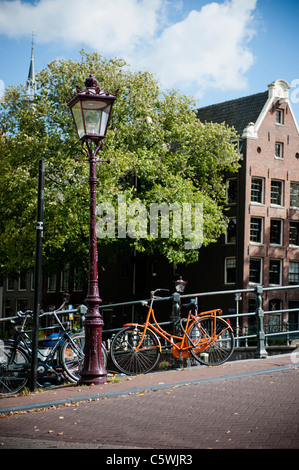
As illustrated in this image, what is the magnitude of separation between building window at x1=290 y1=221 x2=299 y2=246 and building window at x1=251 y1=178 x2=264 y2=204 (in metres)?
3.00

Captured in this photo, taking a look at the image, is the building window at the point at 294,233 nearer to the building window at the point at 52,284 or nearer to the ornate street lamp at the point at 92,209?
the building window at the point at 52,284

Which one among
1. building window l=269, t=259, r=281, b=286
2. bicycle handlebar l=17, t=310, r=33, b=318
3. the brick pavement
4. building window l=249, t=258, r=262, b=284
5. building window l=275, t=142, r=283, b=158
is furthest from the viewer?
building window l=275, t=142, r=283, b=158

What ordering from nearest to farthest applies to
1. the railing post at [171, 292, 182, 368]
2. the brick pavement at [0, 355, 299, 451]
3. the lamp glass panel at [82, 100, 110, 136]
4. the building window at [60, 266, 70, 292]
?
the brick pavement at [0, 355, 299, 451], the lamp glass panel at [82, 100, 110, 136], the railing post at [171, 292, 182, 368], the building window at [60, 266, 70, 292]

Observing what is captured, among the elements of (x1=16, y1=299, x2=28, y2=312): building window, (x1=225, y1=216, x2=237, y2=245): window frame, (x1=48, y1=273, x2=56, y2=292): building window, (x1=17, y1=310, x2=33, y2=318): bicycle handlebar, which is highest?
(x1=225, y1=216, x2=237, y2=245): window frame

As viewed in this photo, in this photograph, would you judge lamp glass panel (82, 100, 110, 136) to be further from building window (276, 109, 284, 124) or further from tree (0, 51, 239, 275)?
building window (276, 109, 284, 124)

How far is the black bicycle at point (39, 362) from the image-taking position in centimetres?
1081

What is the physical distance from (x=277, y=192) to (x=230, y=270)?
5607 millimetres

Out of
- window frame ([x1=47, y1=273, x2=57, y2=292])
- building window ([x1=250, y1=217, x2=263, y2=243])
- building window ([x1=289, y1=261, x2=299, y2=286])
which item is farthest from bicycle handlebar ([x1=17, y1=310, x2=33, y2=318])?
window frame ([x1=47, y1=273, x2=57, y2=292])

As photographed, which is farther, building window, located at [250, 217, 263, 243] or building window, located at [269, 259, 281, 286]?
building window, located at [269, 259, 281, 286]

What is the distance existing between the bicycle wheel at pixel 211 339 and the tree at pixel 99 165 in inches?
756

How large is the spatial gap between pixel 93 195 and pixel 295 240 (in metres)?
32.8

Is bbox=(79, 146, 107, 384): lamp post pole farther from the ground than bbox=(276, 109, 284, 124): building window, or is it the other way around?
bbox=(276, 109, 284, 124): building window

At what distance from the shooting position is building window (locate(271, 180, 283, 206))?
1613 inches

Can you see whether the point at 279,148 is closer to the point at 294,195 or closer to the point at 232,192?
the point at 294,195
